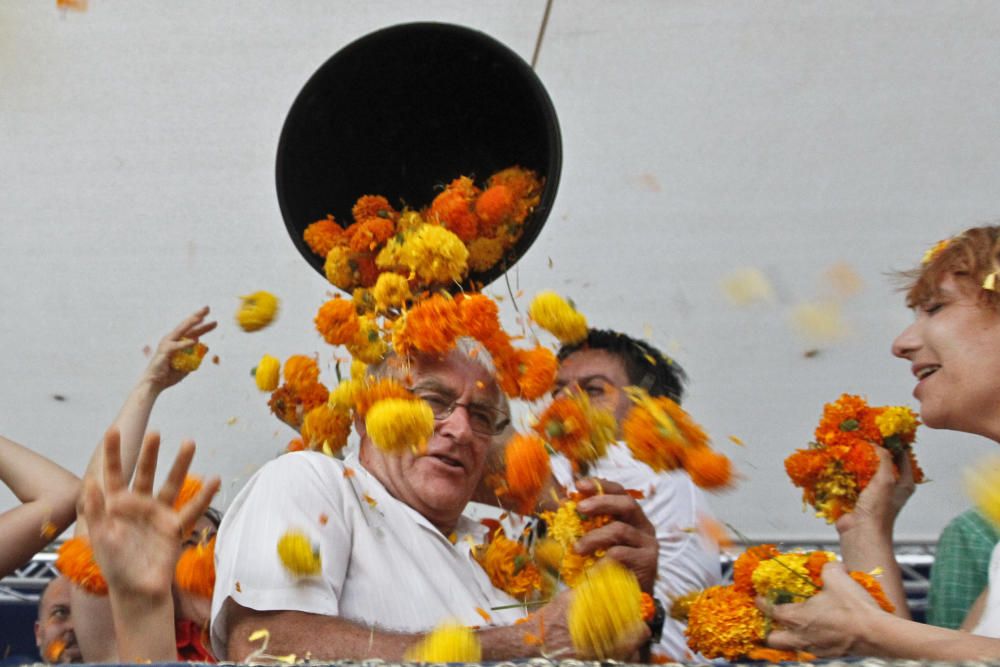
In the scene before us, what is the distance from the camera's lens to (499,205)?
1.74 meters

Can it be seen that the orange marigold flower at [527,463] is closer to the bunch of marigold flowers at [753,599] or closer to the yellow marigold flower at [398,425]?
the yellow marigold flower at [398,425]

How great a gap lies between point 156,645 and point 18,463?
69 centimetres

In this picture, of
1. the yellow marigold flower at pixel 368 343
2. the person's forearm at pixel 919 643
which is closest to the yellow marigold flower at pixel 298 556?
the yellow marigold flower at pixel 368 343

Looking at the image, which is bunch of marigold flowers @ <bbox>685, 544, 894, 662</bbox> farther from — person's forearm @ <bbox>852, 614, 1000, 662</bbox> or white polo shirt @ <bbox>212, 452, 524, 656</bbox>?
white polo shirt @ <bbox>212, 452, 524, 656</bbox>

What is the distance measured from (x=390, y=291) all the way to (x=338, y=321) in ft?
0.35

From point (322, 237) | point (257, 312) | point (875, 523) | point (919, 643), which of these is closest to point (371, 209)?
point (322, 237)

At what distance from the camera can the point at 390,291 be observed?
1.67 metres

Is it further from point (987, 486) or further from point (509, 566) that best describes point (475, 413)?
point (987, 486)

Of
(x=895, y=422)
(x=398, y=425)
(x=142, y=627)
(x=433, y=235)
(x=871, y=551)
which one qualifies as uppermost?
(x=433, y=235)

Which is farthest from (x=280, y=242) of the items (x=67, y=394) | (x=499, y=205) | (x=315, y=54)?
(x=499, y=205)

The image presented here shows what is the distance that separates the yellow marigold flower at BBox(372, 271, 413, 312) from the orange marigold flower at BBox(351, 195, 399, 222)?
17 centimetres

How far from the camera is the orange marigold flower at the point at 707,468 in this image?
147 centimetres

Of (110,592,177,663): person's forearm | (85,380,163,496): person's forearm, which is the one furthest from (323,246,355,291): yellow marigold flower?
(110,592,177,663): person's forearm

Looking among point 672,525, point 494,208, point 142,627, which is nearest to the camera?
point 142,627
